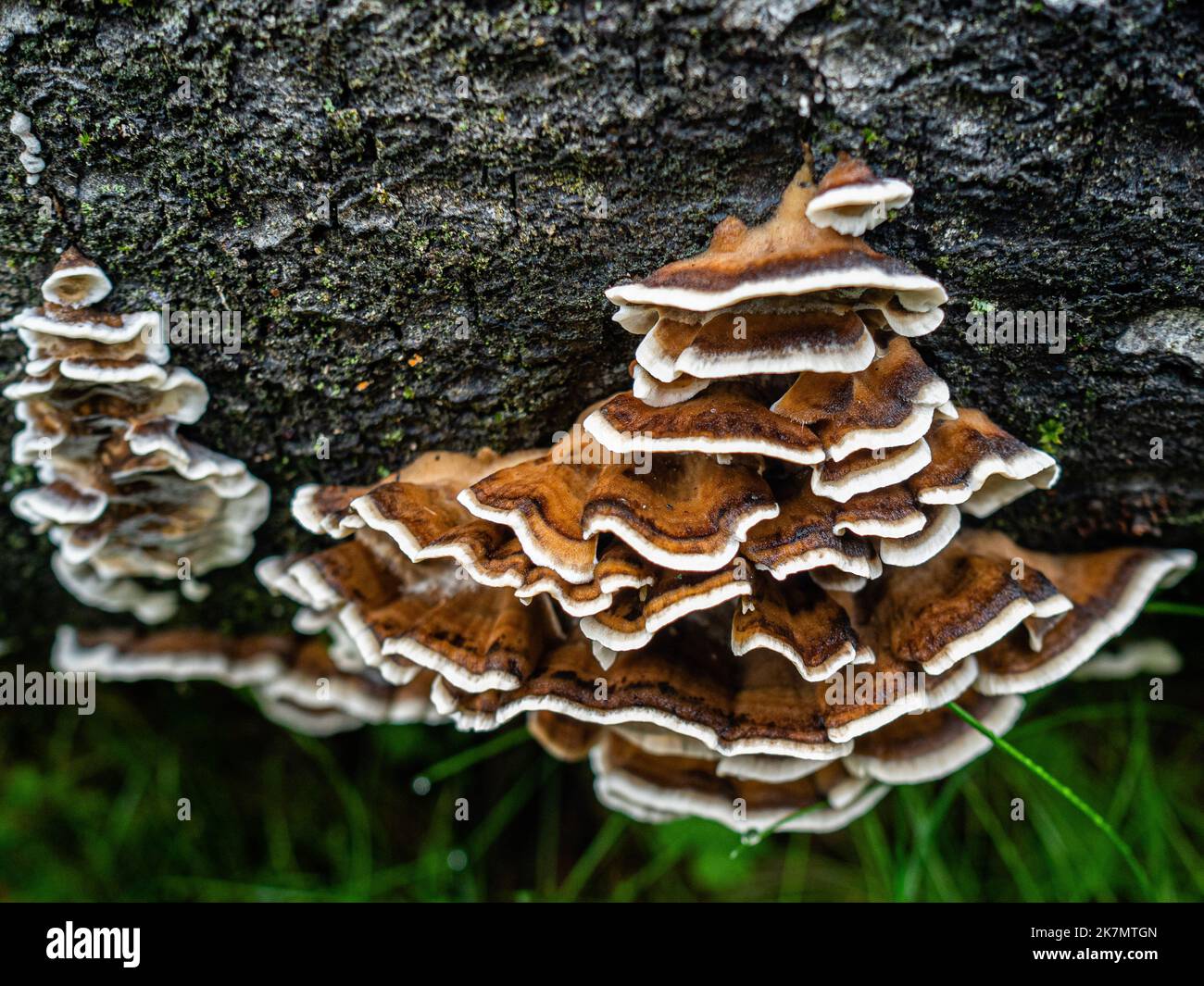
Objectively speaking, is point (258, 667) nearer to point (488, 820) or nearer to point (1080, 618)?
point (488, 820)

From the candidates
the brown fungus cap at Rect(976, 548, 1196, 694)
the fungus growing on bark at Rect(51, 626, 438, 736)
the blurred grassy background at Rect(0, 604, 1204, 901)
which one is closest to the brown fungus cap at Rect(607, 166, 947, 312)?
the brown fungus cap at Rect(976, 548, 1196, 694)

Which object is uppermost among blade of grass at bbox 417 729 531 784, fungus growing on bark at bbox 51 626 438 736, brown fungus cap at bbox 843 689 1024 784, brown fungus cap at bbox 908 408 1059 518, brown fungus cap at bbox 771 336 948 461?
brown fungus cap at bbox 771 336 948 461

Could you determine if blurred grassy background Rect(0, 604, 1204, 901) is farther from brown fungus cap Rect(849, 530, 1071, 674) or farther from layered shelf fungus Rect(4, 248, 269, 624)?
brown fungus cap Rect(849, 530, 1071, 674)

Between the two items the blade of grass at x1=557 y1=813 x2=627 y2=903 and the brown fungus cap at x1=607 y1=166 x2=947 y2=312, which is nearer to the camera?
the brown fungus cap at x1=607 y1=166 x2=947 y2=312

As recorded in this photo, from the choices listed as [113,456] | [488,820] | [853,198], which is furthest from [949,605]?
[113,456]

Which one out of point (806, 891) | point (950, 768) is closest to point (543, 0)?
point (950, 768)

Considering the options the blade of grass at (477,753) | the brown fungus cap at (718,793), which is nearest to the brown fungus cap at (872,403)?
the brown fungus cap at (718,793)
